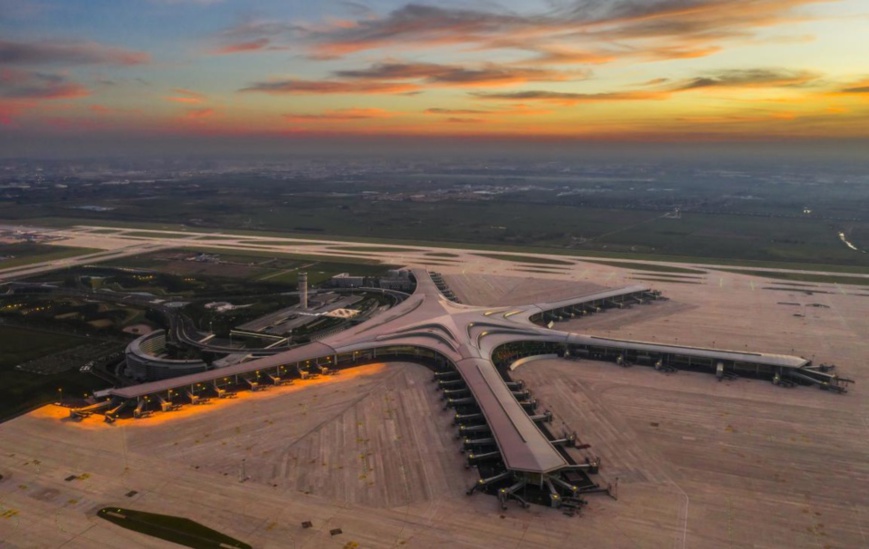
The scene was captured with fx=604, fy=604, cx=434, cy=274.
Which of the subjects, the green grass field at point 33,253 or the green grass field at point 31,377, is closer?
the green grass field at point 31,377

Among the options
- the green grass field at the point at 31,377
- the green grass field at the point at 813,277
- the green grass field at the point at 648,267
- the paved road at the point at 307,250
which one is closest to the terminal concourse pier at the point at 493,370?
the green grass field at the point at 31,377

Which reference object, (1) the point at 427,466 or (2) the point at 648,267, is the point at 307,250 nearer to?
(2) the point at 648,267

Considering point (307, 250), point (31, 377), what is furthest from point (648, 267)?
point (31, 377)

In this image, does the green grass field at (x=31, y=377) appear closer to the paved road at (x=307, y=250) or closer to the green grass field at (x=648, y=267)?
the paved road at (x=307, y=250)

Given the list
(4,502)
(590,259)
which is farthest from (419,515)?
(590,259)

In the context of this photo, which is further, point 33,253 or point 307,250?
point 307,250

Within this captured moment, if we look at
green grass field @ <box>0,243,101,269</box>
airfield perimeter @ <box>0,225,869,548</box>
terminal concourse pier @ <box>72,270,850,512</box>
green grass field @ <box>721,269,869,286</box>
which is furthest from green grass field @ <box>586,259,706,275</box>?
green grass field @ <box>0,243,101,269</box>

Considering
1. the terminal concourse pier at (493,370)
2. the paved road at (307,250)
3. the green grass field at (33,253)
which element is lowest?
the terminal concourse pier at (493,370)
